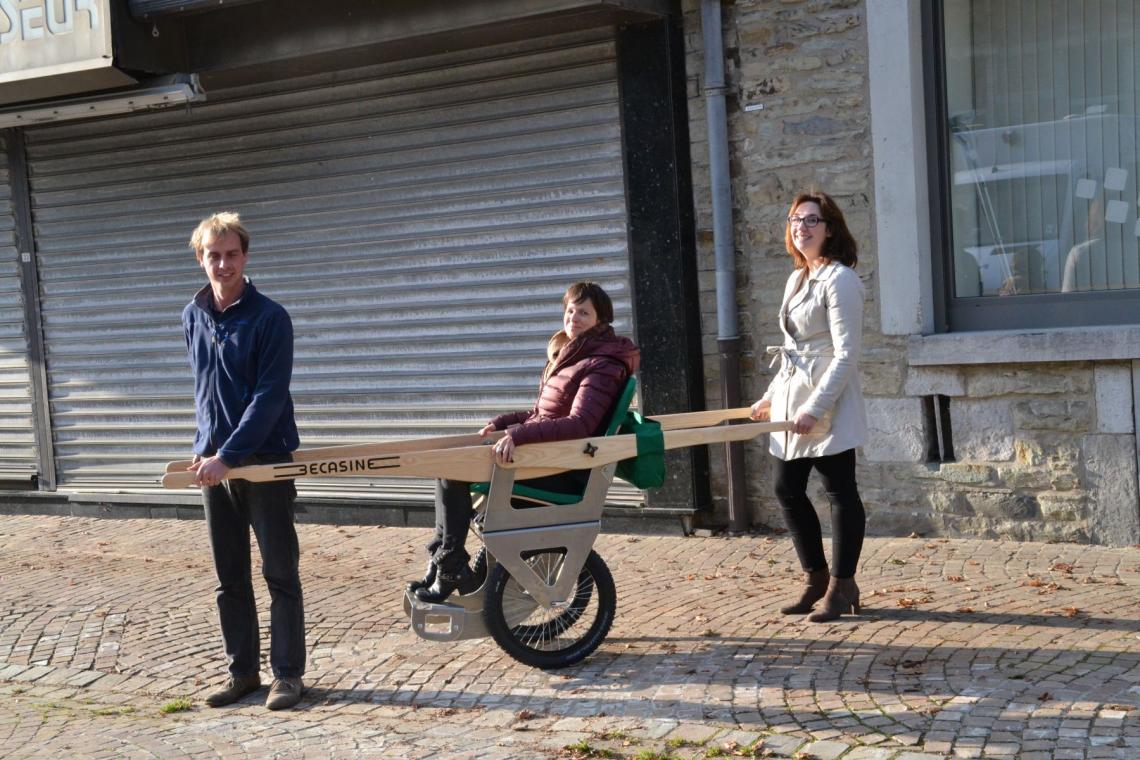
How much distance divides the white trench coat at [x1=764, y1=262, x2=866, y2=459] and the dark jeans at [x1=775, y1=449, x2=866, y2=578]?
8 centimetres

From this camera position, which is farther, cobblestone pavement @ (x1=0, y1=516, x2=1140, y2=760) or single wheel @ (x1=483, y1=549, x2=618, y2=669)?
single wheel @ (x1=483, y1=549, x2=618, y2=669)

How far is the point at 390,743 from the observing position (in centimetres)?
494

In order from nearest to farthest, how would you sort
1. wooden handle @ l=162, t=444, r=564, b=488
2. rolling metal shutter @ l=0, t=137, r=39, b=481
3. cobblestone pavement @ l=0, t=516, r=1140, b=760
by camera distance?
cobblestone pavement @ l=0, t=516, r=1140, b=760
wooden handle @ l=162, t=444, r=564, b=488
rolling metal shutter @ l=0, t=137, r=39, b=481

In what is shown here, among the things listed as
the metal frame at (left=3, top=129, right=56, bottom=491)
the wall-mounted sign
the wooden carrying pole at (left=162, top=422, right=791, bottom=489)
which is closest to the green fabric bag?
the wooden carrying pole at (left=162, top=422, right=791, bottom=489)

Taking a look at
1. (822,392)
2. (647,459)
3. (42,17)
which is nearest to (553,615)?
(647,459)

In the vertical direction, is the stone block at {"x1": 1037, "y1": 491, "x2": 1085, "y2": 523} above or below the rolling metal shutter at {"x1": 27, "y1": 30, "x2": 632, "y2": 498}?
below

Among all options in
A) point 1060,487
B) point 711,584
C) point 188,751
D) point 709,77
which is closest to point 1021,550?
point 1060,487

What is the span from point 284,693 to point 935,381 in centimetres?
413

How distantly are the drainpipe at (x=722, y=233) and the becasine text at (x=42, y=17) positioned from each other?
433cm

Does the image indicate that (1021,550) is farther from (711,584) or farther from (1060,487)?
(711,584)

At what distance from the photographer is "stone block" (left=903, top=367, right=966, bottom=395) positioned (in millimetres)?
7711

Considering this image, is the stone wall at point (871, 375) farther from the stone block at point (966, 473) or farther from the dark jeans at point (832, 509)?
the dark jeans at point (832, 509)

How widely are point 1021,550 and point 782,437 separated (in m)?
2.13

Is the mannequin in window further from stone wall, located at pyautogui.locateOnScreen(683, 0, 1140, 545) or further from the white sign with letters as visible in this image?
the white sign with letters
